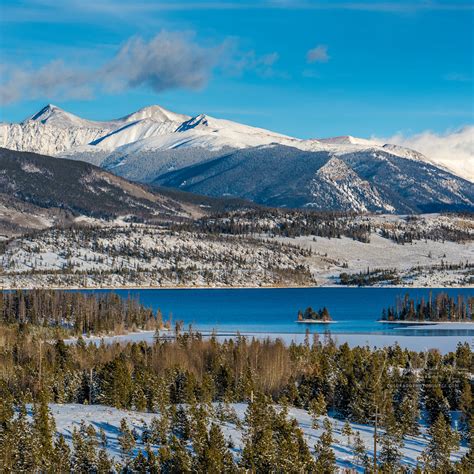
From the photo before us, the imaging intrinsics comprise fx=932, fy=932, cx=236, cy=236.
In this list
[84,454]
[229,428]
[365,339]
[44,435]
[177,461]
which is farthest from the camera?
[365,339]

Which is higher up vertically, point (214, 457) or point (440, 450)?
point (214, 457)

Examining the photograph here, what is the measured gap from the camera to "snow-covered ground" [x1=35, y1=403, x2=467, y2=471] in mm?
75688

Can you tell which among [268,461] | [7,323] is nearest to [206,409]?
[268,461]

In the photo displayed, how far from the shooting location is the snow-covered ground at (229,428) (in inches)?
2980

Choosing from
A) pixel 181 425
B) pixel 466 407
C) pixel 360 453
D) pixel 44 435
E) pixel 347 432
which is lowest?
pixel 360 453

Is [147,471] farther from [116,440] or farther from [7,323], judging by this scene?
[7,323]

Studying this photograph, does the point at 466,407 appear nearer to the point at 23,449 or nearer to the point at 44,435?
the point at 44,435

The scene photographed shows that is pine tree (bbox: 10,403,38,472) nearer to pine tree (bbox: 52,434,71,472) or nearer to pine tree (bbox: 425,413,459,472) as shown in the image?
pine tree (bbox: 52,434,71,472)

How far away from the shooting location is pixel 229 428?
80.6 m

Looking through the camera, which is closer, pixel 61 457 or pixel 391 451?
pixel 61 457

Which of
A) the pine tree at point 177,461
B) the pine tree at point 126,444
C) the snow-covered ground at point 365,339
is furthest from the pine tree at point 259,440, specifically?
the snow-covered ground at point 365,339

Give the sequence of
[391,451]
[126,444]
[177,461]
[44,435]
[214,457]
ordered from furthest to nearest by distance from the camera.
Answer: [391,451]
[126,444]
[44,435]
[177,461]
[214,457]

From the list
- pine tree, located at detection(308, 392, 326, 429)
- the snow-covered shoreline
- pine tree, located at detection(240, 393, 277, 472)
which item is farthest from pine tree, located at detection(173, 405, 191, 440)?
the snow-covered shoreline

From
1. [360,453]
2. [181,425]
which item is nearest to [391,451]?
[360,453]
